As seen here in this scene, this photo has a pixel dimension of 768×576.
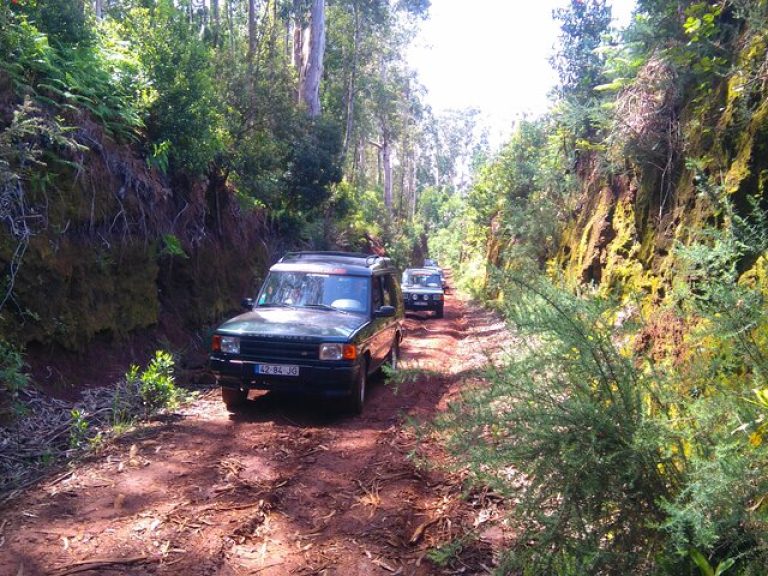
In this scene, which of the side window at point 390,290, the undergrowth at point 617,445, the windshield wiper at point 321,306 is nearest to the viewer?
the undergrowth at point 617,445

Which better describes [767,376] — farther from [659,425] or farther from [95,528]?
[95,528]

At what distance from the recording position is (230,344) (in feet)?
23.2

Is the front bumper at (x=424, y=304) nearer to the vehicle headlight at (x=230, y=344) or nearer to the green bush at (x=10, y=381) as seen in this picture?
the vehicle headlight at (x=230, y=344)

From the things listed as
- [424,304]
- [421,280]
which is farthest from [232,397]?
[421,280]

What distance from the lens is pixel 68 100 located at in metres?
8.34

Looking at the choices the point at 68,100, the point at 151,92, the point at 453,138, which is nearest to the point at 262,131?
the point at 151,92

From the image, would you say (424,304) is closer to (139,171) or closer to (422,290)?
(422,290)

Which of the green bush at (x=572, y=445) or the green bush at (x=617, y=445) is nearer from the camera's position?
the green bush at (x=617, y=445)

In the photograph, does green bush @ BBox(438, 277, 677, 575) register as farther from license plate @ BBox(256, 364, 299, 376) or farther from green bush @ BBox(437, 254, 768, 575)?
license plate @ BBox(256, 364, 299, 376)

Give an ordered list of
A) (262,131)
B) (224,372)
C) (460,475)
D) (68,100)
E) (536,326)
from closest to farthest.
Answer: (536,326), (460,475), (224,372), (68,100), (262,131)

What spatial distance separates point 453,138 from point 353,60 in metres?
43.5

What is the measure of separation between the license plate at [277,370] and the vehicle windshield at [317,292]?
1489mm

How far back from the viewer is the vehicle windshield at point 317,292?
832 centimetres

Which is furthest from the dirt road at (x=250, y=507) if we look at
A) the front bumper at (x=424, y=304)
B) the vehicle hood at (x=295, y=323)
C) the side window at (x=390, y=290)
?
the front bumper at (x=424, y=304)
